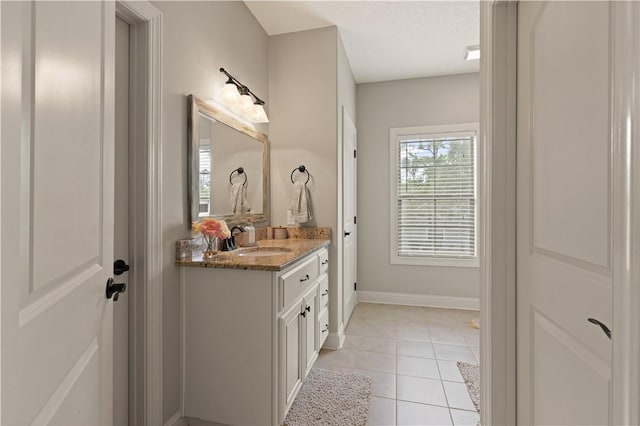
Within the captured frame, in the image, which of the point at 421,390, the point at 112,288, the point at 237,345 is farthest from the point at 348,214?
the point at 112,288

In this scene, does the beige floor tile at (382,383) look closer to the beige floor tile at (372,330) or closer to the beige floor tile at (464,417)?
the beige floor tile at (464,417)

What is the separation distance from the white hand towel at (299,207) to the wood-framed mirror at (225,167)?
0.26 m

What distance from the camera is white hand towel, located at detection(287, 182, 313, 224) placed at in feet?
8.44

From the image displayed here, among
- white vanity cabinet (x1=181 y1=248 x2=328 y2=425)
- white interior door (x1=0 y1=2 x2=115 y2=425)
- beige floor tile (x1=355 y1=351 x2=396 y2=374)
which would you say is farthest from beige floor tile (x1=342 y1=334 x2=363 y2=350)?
white interior door (x1=0 y1=2 x2=115 y2=425)

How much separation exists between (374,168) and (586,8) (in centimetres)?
306

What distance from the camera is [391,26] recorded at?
2643mm

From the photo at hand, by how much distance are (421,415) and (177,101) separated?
7.26ft

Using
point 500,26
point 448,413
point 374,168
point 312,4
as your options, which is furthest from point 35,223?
point 374,168

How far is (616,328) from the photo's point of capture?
58 cm

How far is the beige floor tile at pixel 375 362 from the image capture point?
2240 millimetres

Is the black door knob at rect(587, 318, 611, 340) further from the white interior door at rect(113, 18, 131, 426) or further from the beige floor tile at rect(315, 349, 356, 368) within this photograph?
the beige floor tile at rect(315, 349, 356, 368)

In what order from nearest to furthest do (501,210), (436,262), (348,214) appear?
(501,210), (348,214), (436,262)

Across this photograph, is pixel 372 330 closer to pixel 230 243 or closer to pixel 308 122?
pixel 230 243

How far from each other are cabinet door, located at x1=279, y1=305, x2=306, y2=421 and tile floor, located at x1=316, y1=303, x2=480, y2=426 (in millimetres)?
476
